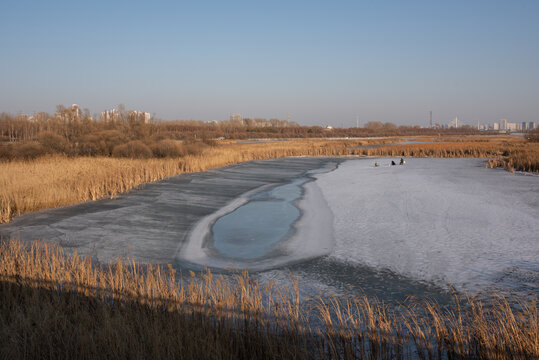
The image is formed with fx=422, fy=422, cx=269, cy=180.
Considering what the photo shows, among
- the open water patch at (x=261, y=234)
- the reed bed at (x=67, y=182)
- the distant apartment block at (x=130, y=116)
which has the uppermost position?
the distant apartment block at (x=130, y=116)

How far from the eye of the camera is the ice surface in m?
5.86

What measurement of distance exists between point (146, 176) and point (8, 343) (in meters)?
13.1

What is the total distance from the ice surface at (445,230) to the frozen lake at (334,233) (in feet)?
0.07

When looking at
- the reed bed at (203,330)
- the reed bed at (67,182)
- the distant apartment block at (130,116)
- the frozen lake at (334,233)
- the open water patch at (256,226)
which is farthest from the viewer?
the distant apartment block at (130,116)

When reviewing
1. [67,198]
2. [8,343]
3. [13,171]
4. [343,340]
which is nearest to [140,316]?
[8,343]

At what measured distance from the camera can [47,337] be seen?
340 centimetres

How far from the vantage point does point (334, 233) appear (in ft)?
27.3

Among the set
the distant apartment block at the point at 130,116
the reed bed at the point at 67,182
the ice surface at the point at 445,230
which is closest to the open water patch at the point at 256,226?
the ice surface at the point at 445,230

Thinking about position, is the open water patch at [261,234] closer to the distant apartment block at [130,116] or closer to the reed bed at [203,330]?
the reed bed at [203,330]

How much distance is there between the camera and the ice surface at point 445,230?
5859 mm

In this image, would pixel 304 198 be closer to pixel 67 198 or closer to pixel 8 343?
pixel 67 198

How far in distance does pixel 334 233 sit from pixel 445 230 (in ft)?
7.06

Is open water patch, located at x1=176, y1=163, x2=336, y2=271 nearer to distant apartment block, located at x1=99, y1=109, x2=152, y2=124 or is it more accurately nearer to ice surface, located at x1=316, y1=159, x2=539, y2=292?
ice surface, located at x1=316, y1=159, x2=539, y2=292

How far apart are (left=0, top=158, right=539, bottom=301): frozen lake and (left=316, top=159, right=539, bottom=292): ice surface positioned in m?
0.02
